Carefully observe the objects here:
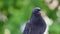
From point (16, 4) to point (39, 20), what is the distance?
1.00m

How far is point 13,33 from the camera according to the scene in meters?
1.79

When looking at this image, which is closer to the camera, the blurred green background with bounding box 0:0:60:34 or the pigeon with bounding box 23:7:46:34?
the pigeon with bounding box 23:7:46:34

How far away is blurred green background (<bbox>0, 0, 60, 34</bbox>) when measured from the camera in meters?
1.77

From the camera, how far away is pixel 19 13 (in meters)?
1.86

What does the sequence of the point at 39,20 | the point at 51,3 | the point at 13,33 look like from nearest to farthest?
the point at 39,20 → the point at 51,3 → the point at 13,33

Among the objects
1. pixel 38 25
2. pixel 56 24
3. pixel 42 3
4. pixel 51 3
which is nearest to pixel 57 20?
pixel 56 24

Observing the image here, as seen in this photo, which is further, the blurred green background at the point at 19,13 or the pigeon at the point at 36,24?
the blurred green background at the point at 19,13

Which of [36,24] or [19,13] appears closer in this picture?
[36,24]

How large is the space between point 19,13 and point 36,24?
0.90 meters

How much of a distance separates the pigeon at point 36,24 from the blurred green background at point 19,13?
28.2 inches

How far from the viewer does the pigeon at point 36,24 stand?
94cm

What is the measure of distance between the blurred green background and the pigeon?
717 mm

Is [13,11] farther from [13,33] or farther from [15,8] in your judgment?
[13,33]

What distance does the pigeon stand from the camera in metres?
0.94
